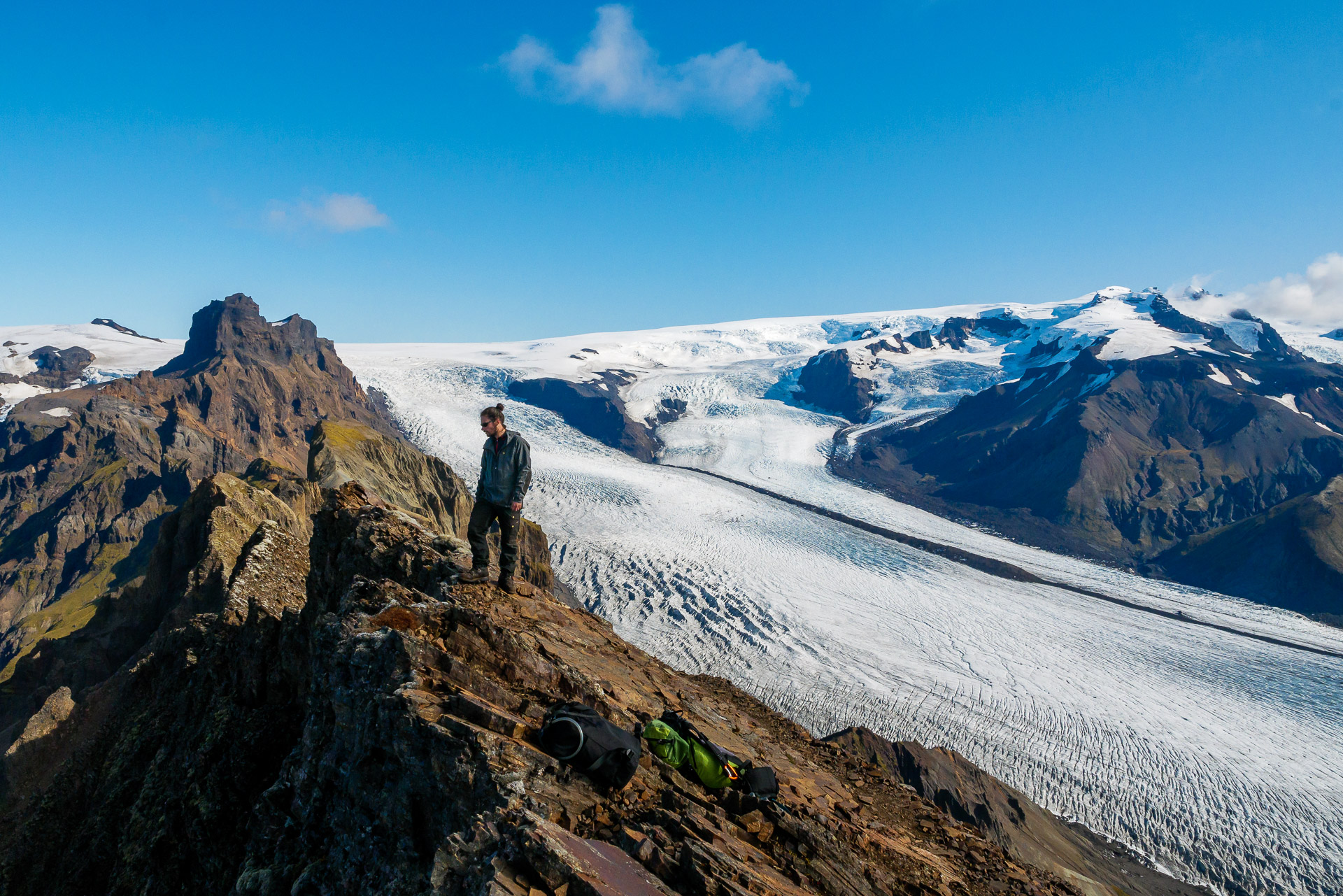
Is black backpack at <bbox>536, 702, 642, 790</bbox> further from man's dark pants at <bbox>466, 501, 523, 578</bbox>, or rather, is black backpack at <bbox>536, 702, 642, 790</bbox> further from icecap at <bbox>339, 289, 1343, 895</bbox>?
icecap at <bbox>339, 289, 1343, 895</bbox>

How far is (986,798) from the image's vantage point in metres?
28.0

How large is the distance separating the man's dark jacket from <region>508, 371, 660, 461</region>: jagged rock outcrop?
11592cm

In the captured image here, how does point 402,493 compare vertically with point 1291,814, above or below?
above

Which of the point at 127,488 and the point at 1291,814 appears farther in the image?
the point at 127,488

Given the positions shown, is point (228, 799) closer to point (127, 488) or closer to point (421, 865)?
point (421, 865)

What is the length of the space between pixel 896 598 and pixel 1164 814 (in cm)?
2683

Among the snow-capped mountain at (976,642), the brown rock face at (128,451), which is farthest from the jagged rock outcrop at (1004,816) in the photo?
the brown rock face at (128,451)

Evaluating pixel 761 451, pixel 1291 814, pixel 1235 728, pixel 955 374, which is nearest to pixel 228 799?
pixel 1291 814

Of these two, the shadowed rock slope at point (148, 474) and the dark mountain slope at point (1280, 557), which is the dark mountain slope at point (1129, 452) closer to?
the dark mountain slope at point (1280, 557)

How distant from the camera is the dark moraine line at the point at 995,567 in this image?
58.0 metres

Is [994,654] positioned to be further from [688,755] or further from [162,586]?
[688,755]

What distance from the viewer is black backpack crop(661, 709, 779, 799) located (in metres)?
7.38

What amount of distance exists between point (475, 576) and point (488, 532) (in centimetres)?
92

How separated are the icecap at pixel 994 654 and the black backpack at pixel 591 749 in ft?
122
